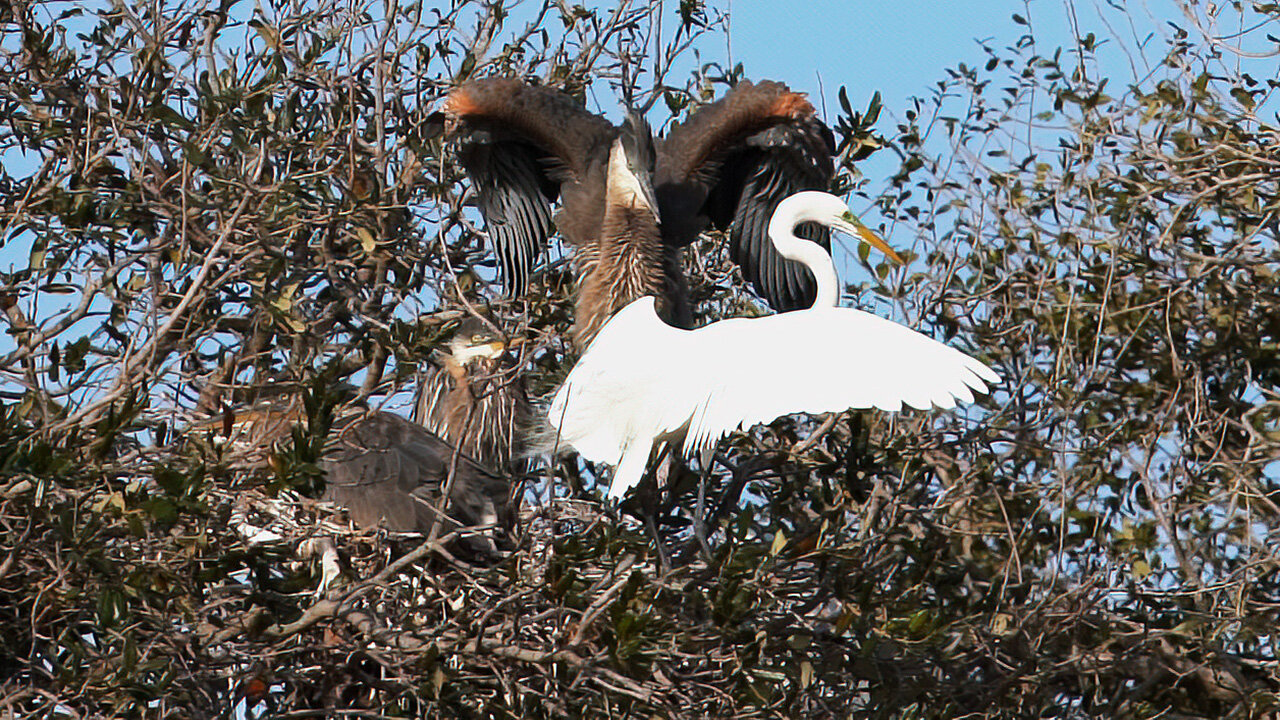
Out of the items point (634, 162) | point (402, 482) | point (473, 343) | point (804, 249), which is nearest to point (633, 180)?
point (634, 162)

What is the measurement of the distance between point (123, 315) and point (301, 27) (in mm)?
1187

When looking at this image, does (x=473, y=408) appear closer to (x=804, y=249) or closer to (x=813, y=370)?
(x=804, y=249)

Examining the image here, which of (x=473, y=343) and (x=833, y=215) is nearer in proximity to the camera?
→ (x=473, y=343)

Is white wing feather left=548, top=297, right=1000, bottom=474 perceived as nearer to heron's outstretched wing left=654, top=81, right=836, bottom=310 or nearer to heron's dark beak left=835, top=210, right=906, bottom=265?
heron's dark beak left=835, top=210, right=906, bottom=265

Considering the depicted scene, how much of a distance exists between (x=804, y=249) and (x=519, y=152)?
1.48m

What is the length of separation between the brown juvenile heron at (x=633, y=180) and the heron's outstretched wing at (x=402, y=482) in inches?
40.8

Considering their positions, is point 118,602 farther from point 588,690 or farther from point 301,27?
point 301,27

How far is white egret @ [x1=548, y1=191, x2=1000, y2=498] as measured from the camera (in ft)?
13.8

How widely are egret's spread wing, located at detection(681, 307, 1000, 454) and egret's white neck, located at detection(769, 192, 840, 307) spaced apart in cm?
61

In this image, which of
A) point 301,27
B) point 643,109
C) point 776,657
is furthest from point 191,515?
point 643,109

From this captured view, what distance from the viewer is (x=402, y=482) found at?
4.93 m

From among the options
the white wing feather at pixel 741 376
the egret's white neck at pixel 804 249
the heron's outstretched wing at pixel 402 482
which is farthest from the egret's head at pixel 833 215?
the heron's outstretched wing at pixel 402 482

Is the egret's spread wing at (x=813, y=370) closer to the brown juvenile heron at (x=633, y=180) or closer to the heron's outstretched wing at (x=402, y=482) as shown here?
the heron's outstretched wing at (x=402, y=482)

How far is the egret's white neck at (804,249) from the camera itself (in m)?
5.33
